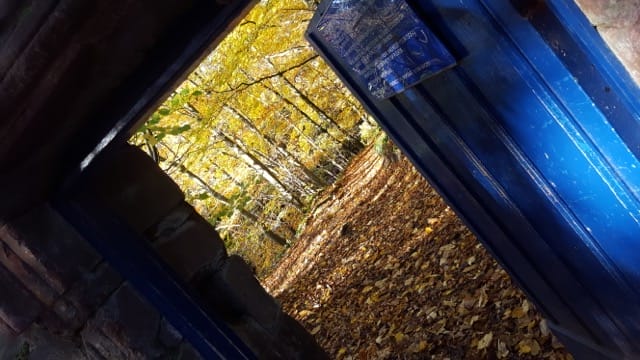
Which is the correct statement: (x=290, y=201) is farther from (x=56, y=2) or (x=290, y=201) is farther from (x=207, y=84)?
(x=56, y=2)

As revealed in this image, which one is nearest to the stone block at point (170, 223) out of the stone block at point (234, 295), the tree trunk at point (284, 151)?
the stone block at point (234, 295)

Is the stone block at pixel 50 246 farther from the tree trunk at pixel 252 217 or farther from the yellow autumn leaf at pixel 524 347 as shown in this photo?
the tree trunk at pixel 252 217

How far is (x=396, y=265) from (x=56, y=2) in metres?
5.66

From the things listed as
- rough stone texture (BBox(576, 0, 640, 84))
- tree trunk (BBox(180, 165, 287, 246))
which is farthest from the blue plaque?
tree trunk (BBox(180, 165, 287, 246))

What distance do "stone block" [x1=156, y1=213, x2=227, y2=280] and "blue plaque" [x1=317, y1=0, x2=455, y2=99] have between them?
4.57 feet

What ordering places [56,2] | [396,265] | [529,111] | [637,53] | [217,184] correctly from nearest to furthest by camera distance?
[637,53]
[56,2]
[529,111]
[396,265]
[217,184]

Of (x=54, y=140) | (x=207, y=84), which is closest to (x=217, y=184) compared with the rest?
(x=207, y=84)

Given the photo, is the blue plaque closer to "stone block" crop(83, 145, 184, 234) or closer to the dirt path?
"stone block" crop(83, 145, 184, 234)

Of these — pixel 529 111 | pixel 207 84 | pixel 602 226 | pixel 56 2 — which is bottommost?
pixel 602 226

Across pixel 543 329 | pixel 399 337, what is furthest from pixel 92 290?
pixel 399 337

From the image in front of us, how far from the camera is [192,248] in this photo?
138 inches

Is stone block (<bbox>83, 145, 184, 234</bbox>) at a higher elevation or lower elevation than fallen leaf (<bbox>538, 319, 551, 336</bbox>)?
higher

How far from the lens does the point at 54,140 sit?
2607mm

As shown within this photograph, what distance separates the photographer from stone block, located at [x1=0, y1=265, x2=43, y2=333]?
9.28 ft
